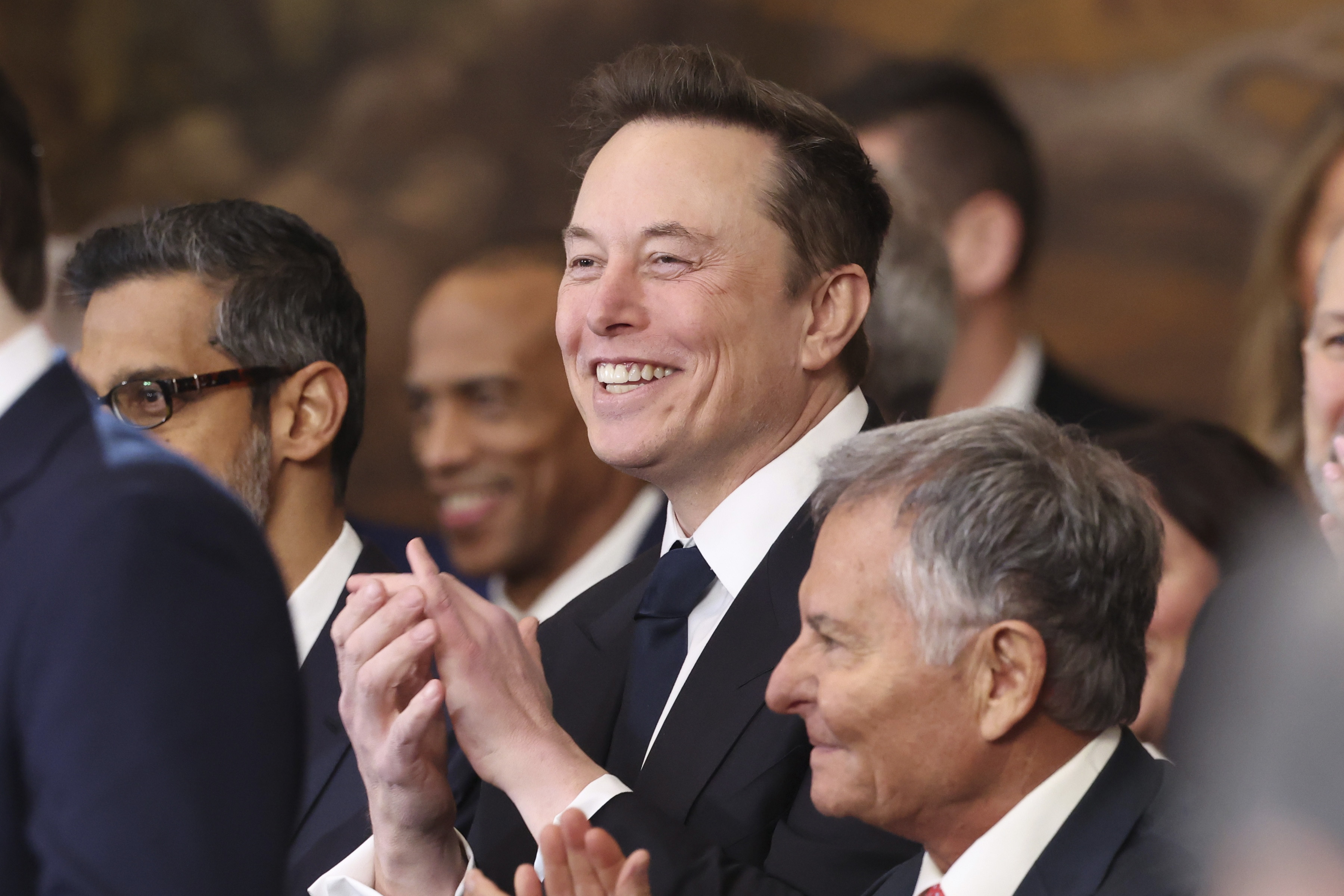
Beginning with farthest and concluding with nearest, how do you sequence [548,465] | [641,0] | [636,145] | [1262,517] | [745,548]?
[641,0], [548,465], [1262,517], [636,145], [745,548]

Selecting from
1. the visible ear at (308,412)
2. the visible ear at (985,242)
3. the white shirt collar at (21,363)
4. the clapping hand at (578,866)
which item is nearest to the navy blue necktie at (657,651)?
the clapping hand at (578,866)

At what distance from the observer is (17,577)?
1304 millimetres

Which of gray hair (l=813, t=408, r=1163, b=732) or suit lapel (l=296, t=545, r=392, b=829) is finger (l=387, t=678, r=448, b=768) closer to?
suit lapel (l=296, t=545, r=392, b=829)

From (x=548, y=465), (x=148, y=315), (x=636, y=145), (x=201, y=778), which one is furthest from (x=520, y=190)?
(x=201, y=778)

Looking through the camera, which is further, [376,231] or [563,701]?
[376,231]

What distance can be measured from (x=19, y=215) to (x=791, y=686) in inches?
39.7

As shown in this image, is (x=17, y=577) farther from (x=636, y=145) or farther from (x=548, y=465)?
(x=548, y=465)

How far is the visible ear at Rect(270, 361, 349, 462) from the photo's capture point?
289 cm

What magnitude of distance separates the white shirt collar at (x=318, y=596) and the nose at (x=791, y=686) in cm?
105

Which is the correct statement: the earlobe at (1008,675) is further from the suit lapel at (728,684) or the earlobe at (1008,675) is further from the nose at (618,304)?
the nose at (618,304)

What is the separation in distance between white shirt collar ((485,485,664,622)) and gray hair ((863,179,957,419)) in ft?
4.98

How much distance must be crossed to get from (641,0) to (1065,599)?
5.27m

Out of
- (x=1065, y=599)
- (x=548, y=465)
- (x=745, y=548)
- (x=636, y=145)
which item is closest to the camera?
(x=1065, y=599)

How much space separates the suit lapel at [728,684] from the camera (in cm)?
213
